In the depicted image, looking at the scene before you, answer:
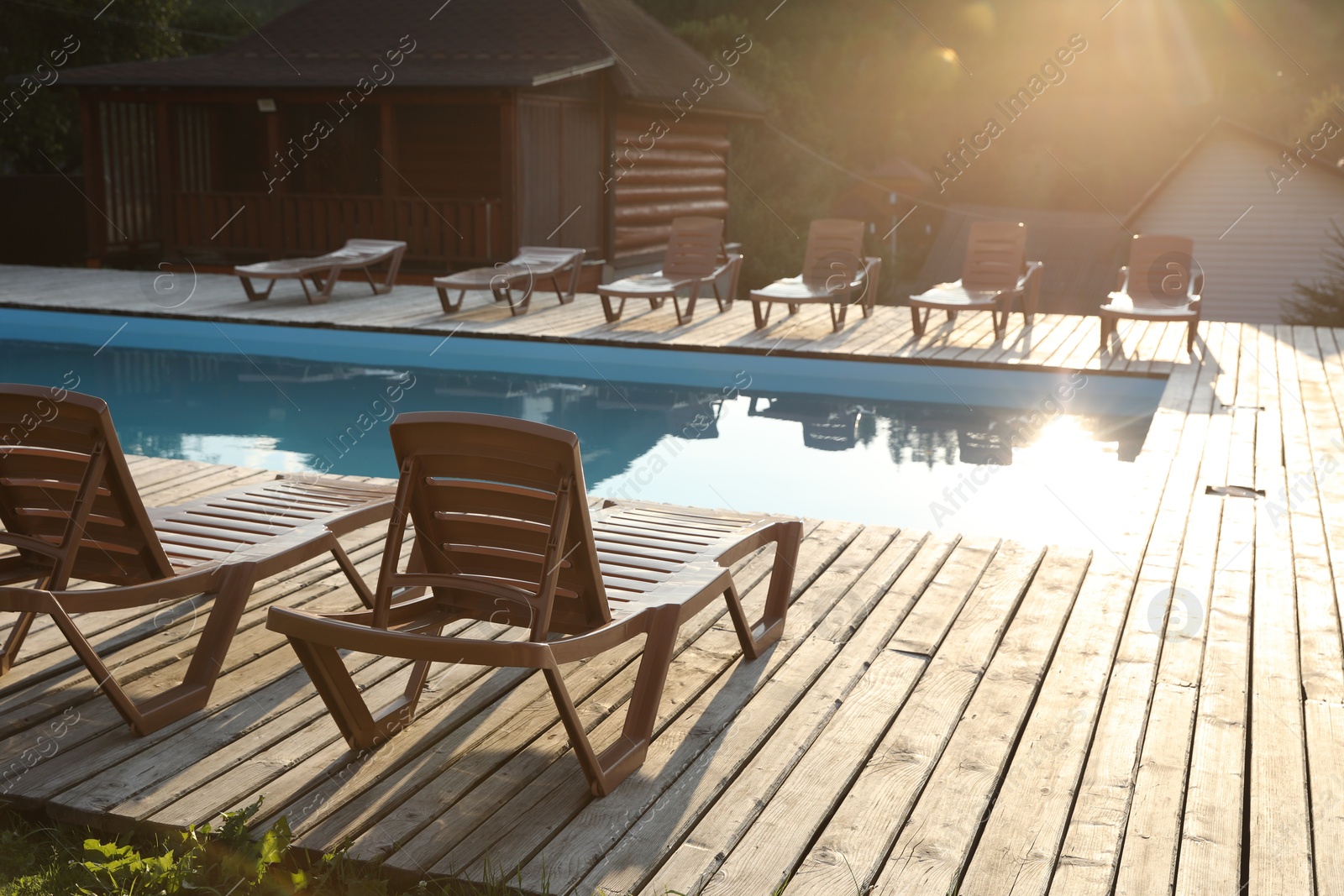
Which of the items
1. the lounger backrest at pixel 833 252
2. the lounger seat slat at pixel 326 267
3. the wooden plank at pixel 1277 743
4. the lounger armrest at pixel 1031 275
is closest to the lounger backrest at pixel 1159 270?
the lounger armrest at pixel 1031 275

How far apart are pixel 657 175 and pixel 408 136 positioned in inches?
125

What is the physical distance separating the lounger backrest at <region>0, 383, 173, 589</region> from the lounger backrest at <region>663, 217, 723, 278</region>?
7771mm

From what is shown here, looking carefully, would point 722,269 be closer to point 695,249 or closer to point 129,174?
point 695,249

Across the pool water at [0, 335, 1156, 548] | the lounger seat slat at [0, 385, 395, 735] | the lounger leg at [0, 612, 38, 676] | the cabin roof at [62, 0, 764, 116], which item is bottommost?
the pool water at [0, 335, 1156, 548]

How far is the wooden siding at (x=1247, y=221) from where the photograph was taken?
20969mm

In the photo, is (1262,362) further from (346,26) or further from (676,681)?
(346,26)

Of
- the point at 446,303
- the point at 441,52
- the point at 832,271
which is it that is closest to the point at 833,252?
the point at 832,271

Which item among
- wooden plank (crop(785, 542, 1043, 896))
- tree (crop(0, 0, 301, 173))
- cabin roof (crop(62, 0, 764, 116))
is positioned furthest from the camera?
tree (crop(0, 0, 301, 173))

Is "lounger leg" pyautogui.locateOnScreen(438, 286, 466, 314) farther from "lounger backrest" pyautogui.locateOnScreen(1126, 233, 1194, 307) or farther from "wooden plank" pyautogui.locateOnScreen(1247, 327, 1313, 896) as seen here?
"wooden plank" pyautogui.locateOnScreen(1247, 327, 1313, 896)

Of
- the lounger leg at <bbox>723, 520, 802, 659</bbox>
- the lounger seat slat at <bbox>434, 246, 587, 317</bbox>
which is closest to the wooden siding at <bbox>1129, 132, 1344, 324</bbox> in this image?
the lounger seat slat at <bbox>434, 246, 587, 317</bbox>

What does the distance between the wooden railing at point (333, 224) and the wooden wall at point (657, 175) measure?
6.48ft

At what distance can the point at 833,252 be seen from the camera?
395 inches

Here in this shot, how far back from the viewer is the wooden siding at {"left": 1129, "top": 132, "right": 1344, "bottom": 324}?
21.0 meters

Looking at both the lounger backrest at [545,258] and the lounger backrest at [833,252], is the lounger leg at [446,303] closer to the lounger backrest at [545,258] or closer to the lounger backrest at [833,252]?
the lounger backrest at [545,258]
